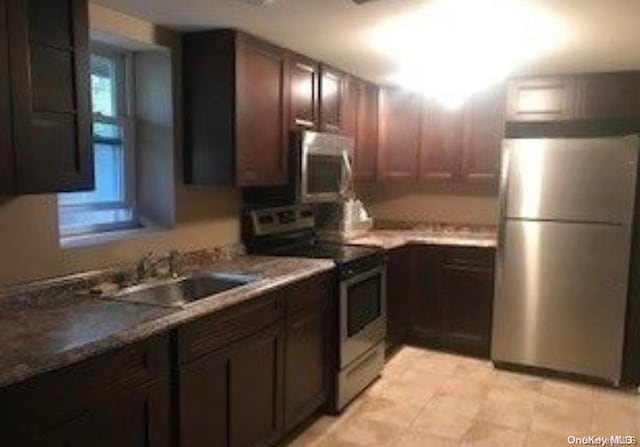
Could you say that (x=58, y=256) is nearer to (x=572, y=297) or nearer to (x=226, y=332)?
(x=226, y=332)

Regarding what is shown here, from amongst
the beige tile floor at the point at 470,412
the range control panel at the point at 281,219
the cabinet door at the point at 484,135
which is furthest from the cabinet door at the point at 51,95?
the cabinet door at the point at 484,135

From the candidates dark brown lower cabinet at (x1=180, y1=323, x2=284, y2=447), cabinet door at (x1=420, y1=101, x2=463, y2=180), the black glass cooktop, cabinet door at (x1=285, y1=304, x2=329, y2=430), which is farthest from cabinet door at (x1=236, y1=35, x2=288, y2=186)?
cabinet door at (x1=420, y1=101, x2=463, y2=180)

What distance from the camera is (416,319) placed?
4320 mm

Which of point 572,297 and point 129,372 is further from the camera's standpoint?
point 572,297

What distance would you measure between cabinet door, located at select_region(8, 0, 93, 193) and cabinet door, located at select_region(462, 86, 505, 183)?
10.1 ft

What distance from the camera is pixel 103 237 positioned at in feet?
8.62

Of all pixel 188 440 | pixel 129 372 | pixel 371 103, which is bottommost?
pixel 188 440

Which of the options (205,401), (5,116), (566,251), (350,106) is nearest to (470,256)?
(566,251)

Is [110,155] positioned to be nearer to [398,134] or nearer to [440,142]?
[398,134]

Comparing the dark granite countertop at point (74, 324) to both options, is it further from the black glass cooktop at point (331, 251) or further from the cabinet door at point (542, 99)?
the cabinet door at point (542, 99)

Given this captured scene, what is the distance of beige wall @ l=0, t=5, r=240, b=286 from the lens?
2.15m

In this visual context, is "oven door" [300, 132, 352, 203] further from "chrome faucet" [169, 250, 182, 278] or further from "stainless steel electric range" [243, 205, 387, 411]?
"chrome faucet" [169, 250, 182, 278]

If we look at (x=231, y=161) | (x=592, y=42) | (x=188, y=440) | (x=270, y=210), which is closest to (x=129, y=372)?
(x=188, y=440)

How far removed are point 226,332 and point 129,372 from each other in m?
0.51
